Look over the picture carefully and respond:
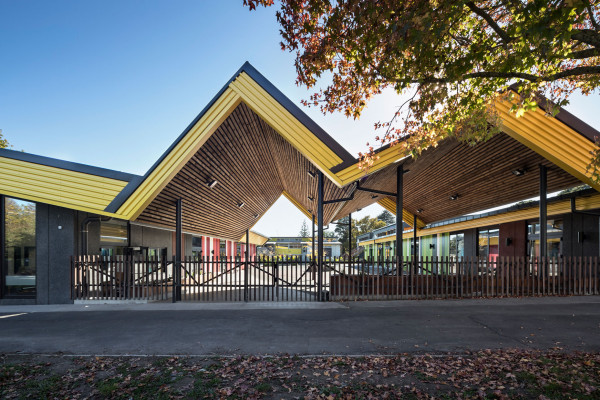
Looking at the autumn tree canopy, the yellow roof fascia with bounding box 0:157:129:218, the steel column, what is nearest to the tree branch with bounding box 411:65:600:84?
the autumn tree canopy

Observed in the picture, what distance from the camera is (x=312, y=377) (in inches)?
179

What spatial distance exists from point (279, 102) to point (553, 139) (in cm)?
861

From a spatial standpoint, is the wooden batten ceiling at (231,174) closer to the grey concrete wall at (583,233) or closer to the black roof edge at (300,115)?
the black roof edge at (300,115)

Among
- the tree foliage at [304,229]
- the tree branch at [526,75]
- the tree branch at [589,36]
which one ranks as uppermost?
the tree branch at [589,36]

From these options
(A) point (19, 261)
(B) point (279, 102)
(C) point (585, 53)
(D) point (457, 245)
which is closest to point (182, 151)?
(B) point (279, 102)

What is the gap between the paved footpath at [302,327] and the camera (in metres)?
5.93

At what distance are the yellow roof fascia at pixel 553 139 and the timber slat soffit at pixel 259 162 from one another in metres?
0.03

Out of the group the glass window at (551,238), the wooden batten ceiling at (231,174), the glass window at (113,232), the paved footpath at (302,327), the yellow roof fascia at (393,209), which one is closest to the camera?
the paved footpath at (302,327)

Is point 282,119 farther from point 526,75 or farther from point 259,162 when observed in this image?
point 526,75

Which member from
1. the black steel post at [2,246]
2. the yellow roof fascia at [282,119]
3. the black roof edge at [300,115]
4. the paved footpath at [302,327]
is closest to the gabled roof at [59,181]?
the black steel post at [2,246]

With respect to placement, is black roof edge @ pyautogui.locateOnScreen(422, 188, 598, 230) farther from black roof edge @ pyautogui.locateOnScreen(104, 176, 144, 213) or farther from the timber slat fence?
black roof edge @ pyautogui.locateOnScreen(104, 176, 144, 213)

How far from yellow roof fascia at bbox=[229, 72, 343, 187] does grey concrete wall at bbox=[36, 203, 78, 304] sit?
7.21 meters

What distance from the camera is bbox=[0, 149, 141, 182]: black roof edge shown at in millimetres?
11109

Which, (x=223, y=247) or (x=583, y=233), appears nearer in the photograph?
(x=583, y=233)
